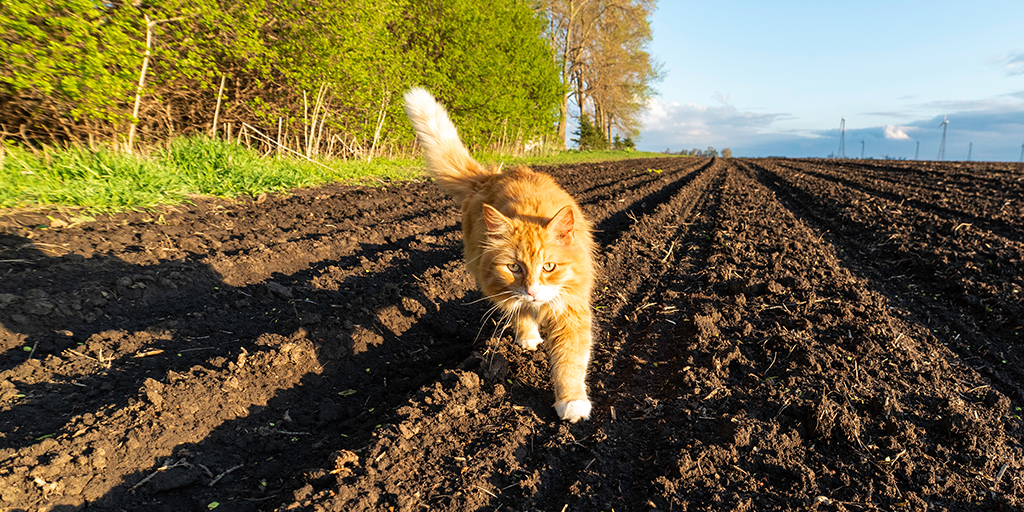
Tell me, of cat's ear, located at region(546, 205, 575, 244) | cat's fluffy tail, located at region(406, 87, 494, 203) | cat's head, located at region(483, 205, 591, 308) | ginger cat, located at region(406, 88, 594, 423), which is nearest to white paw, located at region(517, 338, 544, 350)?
ginger cat, located at region(406, 88, 594, 423)

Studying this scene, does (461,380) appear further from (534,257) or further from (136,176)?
(136,176)

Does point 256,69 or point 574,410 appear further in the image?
point 256,69

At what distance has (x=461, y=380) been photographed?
2643mm

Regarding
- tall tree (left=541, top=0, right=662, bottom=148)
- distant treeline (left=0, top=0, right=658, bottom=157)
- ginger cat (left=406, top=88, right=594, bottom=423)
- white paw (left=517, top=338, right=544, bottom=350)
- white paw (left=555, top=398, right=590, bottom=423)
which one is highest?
tall tree (left=541, top=0, right=662, bottom=148)

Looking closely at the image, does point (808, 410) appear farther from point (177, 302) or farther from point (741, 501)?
point (177, 302)

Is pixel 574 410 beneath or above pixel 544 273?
beneath

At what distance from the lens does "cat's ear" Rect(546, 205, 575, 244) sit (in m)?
2.61

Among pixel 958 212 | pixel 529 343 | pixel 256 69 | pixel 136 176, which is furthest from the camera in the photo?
pixel 256 69

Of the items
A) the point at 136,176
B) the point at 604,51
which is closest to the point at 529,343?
the point at 136,176

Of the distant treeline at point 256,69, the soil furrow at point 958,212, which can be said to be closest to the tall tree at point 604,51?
the distant treeline at point 256,69

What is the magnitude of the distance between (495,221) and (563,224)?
43 cm

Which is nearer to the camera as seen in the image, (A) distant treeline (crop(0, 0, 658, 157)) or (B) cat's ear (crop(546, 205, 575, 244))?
(B) cat's ear (crop(546, 205, 575, 244))

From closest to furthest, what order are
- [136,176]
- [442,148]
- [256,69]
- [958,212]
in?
[442,148] < [136,176] < [958,212] < [256,69]

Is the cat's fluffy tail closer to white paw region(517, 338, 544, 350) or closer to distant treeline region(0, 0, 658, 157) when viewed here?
white paw region(517, 338, 544, 350)
